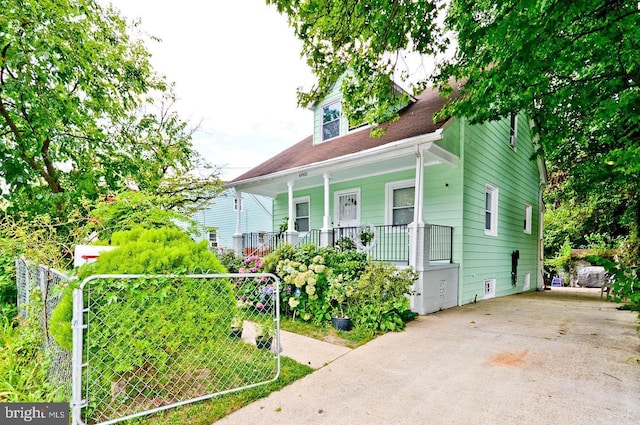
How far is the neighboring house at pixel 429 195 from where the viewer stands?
6.21 m

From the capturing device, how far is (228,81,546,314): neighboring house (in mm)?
6211

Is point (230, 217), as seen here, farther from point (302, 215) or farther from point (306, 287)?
point (306, 287)

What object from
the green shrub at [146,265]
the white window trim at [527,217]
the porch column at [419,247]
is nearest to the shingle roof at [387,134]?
the porch column at [419,247]

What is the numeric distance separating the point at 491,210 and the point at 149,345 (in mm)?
8672

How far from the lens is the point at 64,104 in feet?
14.7

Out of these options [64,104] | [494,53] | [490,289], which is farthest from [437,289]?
[64,104]

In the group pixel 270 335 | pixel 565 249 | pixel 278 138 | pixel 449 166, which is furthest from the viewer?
pixel 278 138

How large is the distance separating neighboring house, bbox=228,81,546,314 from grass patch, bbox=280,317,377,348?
6.21 ft

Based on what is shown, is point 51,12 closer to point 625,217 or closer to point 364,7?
point 364,7

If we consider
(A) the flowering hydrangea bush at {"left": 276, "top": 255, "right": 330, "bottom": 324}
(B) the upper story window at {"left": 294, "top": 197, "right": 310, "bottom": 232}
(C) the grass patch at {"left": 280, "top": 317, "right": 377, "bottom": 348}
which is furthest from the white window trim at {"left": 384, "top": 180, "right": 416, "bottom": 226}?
(C) the grass patch at {"left": 280, "top": 317, "right": 377, "bottom": 348}

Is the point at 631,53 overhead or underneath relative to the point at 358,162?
overhead

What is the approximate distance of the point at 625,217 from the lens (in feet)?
29.3

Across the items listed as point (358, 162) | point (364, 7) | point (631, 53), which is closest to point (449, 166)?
point (358, 162)

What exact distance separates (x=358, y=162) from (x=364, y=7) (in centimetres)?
323
